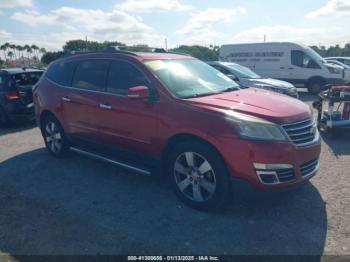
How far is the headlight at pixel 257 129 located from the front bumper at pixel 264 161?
0.06 m

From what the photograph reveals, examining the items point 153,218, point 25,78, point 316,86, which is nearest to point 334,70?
point 316,86

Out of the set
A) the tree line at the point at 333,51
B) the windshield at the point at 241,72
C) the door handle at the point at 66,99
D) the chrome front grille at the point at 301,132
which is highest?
the tree line at the point at 333,51

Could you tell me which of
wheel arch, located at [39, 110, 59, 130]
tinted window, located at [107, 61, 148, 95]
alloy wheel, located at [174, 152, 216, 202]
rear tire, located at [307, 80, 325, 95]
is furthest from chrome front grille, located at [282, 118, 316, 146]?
rear tire, located at [307, 80, 325, 95]

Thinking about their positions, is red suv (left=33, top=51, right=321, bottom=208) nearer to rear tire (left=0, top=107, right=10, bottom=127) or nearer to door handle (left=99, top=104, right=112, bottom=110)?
door handle (left=99, top=104, right=112, bottom=110)

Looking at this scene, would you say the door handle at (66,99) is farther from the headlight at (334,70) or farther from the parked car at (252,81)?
the headlight at (334,70)

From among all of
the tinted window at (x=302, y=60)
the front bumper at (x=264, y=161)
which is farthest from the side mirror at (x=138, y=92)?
the tinted window at (x=302, y=60)

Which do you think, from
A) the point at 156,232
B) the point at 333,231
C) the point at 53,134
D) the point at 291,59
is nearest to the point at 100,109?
the point at 53,134

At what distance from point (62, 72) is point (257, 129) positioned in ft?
12.8

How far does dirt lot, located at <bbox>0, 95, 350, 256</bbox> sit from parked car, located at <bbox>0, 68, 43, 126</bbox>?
408 centimetres

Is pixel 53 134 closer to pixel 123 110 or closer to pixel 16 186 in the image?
pixel 16 186

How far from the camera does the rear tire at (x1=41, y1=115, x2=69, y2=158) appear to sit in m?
5.91

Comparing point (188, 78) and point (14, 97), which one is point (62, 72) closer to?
point (188, 78)

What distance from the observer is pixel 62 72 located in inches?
230

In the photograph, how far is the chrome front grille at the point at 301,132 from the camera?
359 centimetres
